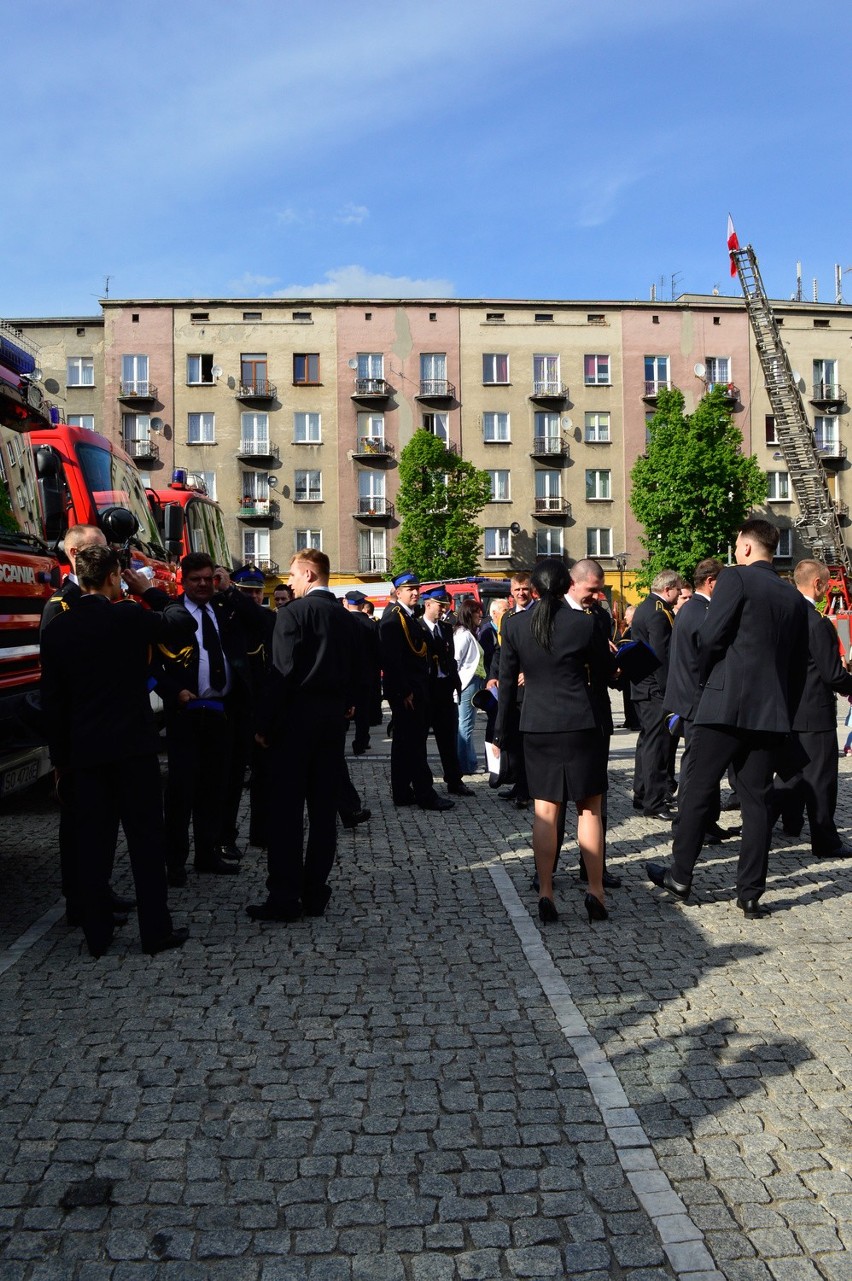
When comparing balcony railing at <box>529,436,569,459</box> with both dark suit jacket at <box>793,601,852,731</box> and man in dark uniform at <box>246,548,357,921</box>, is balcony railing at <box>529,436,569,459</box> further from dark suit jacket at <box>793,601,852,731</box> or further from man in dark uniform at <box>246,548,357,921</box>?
man in dark uniform at <box>246,548,357,921</box>

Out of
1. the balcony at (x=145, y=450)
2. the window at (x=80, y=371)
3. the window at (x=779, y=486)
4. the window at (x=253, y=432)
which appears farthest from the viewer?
the window at (x=779, y=486)

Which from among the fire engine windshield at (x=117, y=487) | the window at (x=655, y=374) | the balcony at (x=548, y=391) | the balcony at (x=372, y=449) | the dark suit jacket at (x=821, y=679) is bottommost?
the dark suit jacket at (x=821, y=679)

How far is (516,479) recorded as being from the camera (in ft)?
→ 173

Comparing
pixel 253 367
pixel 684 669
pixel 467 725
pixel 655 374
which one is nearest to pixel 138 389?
pixel 253 367

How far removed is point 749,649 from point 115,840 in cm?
364

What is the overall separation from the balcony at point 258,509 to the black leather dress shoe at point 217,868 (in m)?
44.3

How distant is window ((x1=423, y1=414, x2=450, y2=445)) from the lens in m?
52.3

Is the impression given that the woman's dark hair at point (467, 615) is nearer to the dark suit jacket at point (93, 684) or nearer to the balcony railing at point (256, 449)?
the dark suit jacket at point (93, 684)

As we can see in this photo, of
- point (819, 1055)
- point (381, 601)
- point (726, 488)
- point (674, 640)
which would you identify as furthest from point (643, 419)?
point (819, 1055)

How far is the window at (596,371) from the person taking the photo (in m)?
53.1

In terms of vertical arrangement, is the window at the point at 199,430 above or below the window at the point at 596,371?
below

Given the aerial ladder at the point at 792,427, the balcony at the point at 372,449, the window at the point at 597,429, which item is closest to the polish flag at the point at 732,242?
the aerial ladder at the point at 792,427

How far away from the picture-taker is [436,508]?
49656 mm

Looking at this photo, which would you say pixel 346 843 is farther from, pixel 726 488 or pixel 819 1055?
pixel 726 488
